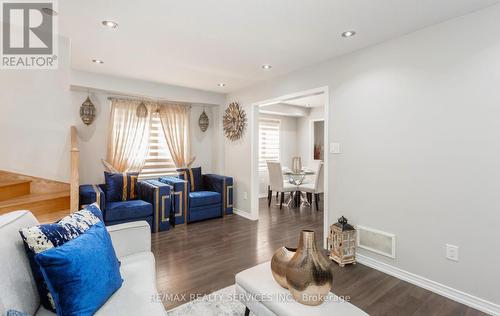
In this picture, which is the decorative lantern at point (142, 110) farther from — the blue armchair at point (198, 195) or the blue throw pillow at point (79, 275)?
the blue throw pillow at point (79, 275)

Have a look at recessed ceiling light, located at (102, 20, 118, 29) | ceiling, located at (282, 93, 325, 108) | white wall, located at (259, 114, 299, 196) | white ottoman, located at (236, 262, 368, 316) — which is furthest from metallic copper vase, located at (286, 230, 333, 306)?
white wall, located at (259, 114, 299, 196)

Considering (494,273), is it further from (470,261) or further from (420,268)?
(420,268)

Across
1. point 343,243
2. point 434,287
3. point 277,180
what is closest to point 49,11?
point 343,243

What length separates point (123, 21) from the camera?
87.3 inches

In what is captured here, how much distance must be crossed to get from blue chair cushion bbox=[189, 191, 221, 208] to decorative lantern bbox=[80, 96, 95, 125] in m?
2.05

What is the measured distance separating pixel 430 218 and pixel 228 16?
2.63 metres

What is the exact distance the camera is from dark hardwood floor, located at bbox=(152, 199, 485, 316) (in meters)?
2.10

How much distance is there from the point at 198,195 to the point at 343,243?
8.44ft

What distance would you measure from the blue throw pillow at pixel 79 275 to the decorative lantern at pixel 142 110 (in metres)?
3.52

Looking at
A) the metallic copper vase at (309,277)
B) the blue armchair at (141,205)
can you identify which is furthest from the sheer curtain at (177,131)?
the metallic copper vase at (309,277)

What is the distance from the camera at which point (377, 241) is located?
2.71 metres

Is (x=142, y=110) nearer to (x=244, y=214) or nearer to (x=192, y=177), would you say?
(x=192, y=177)

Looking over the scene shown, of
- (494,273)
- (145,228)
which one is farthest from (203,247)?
(494,273)

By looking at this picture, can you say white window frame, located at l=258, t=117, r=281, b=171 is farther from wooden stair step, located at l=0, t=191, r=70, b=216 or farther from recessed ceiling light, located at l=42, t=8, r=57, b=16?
recessed ceiling light, located at l=42, t=8, r=57, b=16
